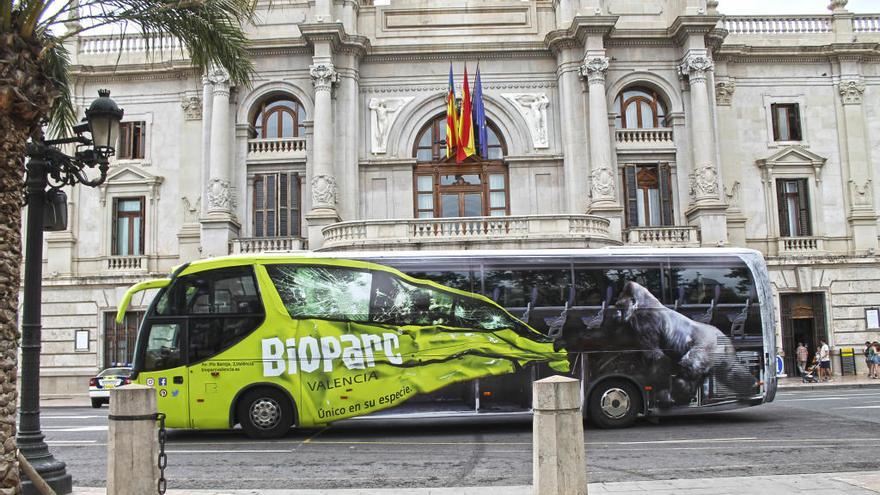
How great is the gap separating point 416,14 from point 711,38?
38.5ft

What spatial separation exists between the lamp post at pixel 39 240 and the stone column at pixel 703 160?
23.4 m

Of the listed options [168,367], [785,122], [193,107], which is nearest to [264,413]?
[168,367]

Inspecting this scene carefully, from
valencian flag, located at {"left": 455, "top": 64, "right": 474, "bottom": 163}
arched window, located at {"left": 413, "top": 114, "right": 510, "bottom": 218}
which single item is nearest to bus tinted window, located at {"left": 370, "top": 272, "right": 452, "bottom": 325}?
valencian flag, located at {"left": 455, "top": 64, "right": 474, "bottom": 163}

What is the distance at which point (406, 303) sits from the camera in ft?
47.6

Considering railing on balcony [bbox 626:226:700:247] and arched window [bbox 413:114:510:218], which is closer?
railing on balcony [bbox 626:226:700:247]

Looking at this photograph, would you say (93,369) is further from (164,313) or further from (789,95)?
(789,95)

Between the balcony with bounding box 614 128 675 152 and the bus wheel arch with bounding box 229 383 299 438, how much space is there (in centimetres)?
2006

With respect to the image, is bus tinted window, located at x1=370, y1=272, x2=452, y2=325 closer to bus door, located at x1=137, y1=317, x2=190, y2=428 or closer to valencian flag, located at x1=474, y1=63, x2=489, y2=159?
bus door, located at x1=137, y1=317, x2=190, y2=428

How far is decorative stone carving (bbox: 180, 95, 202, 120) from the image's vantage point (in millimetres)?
31609

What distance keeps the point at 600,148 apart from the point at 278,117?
42.0 ft

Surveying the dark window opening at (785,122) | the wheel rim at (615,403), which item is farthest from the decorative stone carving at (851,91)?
the wheel rim at (615,403)

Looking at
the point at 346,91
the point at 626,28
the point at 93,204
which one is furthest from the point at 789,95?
the point at 93,204

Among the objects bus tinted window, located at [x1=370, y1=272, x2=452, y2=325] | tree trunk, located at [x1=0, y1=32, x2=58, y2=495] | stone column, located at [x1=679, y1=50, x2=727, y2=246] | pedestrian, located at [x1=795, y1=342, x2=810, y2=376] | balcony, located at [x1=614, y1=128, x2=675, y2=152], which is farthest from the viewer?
balcony, located at [x1=614, y1=128, x2=675, y2=152]

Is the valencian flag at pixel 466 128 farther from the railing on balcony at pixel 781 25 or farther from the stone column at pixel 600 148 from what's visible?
the railing on balcony at pixel 781 25
